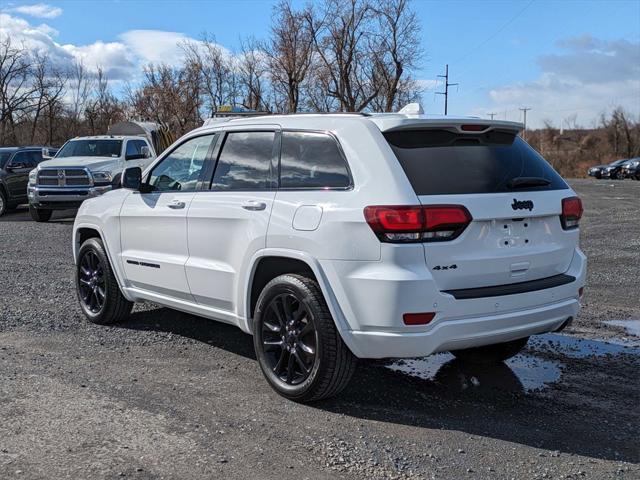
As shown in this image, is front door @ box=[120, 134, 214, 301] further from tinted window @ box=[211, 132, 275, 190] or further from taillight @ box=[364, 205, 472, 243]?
taillight @ box=[364, 205, 472, 243]

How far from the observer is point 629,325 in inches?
265

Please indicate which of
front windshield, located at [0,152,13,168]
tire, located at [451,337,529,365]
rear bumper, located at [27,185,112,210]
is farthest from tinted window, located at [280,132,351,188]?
front windshield, located at [0,152,13,168]

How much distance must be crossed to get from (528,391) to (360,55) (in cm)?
4132

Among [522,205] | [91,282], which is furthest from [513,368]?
[91,282]

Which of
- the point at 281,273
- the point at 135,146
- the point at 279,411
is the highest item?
the point at 135,146

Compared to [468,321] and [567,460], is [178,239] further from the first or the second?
[567,460]

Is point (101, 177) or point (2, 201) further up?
point (101, 177)

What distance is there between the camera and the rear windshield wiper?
4355 mm

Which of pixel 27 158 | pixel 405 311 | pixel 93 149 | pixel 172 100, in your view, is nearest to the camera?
pixel 405 311

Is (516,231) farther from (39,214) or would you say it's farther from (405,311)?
(39,214)

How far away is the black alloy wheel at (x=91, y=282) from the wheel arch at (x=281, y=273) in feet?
7.01

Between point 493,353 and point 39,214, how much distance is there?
14.3 meters

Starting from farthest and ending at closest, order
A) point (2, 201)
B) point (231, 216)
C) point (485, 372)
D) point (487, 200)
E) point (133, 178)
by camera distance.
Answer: point (2, 201)
point (133, 178)
point (485, 372)
point (231, 216)
point (487, 200)

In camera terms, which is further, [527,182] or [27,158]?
[27,158]
